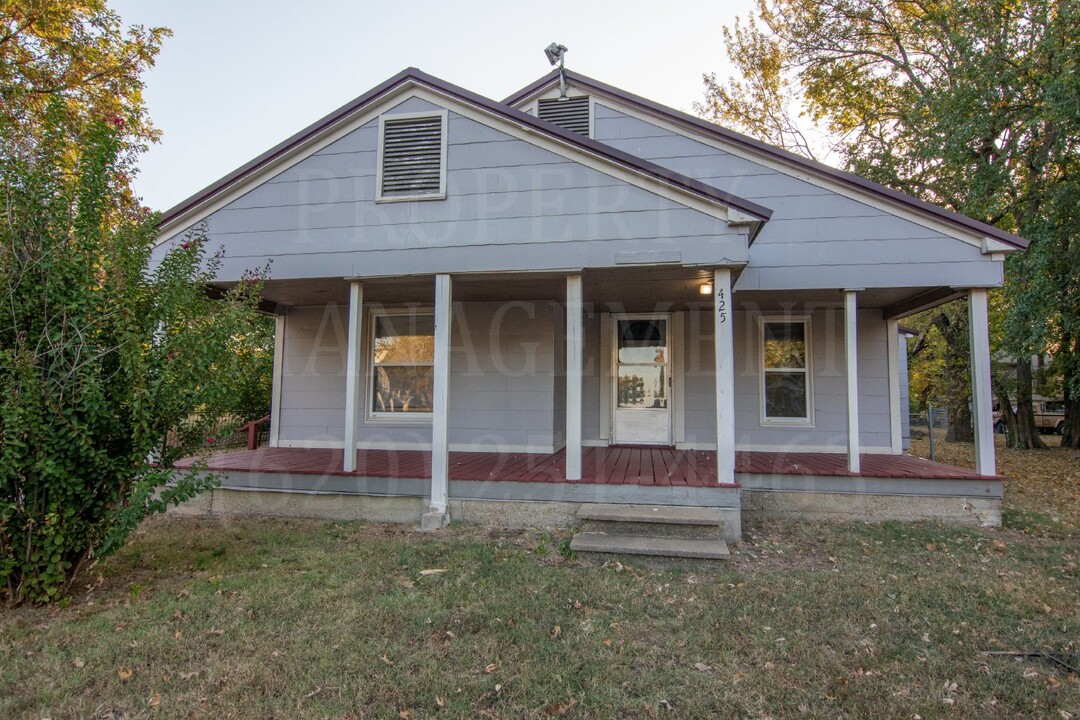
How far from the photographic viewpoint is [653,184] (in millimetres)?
5059

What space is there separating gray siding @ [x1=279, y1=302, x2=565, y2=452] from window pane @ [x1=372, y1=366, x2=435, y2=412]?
0.18m

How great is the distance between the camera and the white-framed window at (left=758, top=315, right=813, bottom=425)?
7.68m

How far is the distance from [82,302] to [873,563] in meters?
5.96

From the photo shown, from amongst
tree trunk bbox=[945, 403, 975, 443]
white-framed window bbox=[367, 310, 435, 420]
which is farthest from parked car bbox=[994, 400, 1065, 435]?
white-framed window bbox=[367, 310, 435, 420]

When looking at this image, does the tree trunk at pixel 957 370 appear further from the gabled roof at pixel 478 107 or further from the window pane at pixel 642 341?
the gabled roof at pixel 478 107

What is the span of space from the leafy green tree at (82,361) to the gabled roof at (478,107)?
6.45 ft

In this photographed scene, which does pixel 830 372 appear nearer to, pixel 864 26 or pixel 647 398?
pixel 647 398

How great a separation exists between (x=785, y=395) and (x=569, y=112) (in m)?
5.04

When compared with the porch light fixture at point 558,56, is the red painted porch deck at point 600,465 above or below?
below

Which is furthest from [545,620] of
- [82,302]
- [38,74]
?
[38,74]

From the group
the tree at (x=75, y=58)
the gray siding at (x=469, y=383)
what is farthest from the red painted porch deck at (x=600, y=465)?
the tree at (x=75, y=58)

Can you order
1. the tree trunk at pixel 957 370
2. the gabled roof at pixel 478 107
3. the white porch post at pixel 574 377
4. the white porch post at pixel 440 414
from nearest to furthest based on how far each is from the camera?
the gabled roof at pixel 478 107, the white porch post at pixel 574 377, the white porch post at pixel 440 414, the tree trunk at pixel 957 370

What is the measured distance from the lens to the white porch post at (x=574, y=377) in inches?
200

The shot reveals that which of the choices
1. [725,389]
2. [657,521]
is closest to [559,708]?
[657,521]
